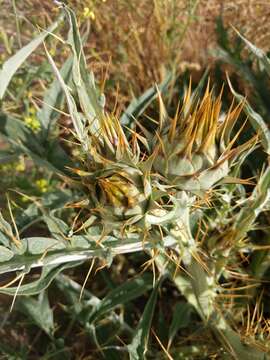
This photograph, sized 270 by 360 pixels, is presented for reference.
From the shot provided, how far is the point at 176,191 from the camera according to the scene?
3.55ft

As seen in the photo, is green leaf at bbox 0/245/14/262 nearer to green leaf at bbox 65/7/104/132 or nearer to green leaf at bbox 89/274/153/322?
green leaf at bbox 65/7/104/132

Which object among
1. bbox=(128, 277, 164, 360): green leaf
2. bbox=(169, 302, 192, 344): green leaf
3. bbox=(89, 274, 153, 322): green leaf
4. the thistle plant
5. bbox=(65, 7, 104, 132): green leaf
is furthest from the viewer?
bbox=(169, 302, 192, 344): green leaf

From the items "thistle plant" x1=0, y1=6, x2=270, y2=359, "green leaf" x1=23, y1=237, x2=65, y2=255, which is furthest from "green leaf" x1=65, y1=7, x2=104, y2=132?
"green leaf" x1=23, y1=237, x2=65, y2=255

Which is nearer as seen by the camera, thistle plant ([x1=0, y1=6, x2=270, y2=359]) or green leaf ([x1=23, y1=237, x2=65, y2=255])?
thistle plant ([x1=0, y1=6, x2=270, y2=359])

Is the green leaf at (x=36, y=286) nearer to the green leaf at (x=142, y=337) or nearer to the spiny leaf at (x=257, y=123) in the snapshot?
the green leaf at (x=142, y=337)

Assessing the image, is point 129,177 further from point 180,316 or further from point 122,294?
point 180,316

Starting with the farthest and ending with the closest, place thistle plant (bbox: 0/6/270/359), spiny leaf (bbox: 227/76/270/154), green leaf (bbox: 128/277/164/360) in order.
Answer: green leaf (bbox: 128/277/164/360), spiny leaf (bbox: 227/76/270/154), thistle plant (bbox: 0/6/270/359)

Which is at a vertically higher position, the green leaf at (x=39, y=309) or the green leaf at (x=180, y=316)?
the green leaf at (x=180, y=316)

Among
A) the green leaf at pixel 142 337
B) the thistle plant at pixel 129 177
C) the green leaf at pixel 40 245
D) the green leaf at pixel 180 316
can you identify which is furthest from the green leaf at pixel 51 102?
the green leaf at pixel 180 316

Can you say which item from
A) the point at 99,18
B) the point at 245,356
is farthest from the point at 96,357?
the point at 99,18

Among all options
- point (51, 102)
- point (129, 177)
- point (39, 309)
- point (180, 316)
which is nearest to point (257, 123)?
point (129, 177)

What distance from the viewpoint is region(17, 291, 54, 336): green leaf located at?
167cm

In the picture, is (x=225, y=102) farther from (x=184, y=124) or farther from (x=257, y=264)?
(x=184, y=124)

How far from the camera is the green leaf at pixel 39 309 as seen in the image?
5.48 ft
